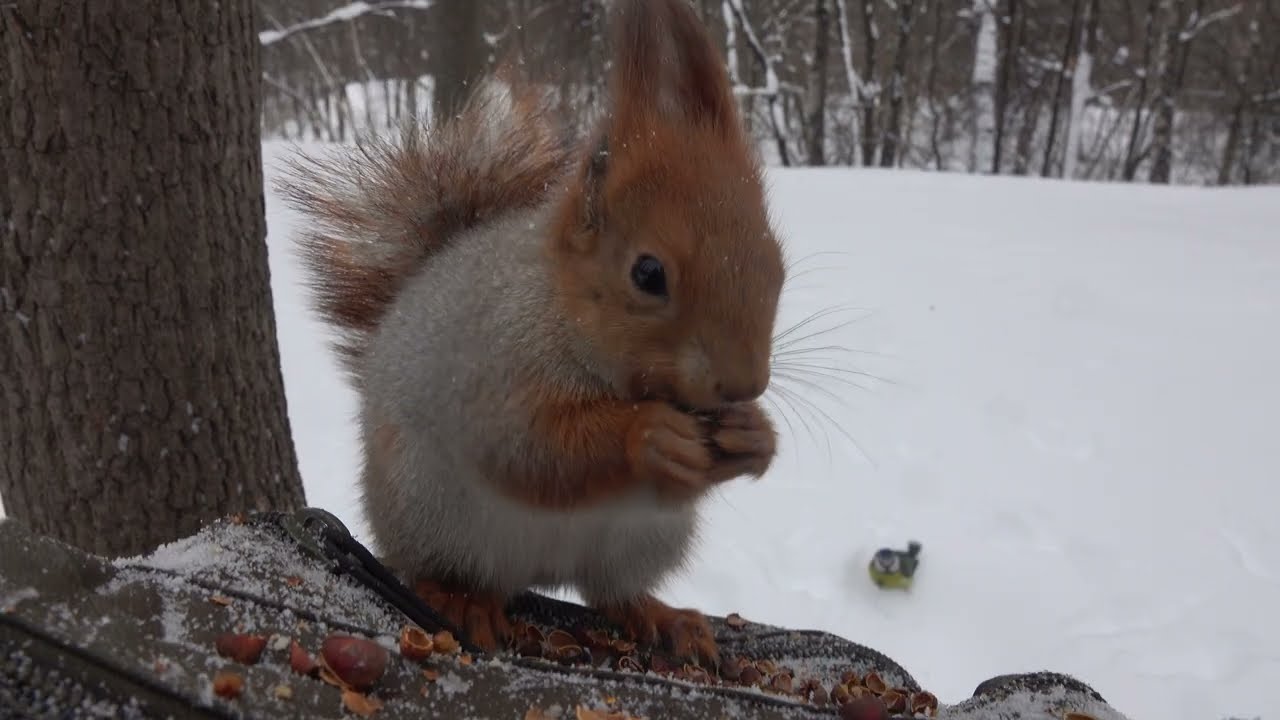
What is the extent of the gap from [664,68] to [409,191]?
368 mm

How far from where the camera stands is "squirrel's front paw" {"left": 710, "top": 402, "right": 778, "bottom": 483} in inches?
32.1

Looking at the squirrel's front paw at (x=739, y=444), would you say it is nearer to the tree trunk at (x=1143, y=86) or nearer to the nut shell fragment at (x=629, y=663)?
the nut shell fragment at (x=629, y=663)

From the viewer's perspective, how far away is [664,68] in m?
0.91

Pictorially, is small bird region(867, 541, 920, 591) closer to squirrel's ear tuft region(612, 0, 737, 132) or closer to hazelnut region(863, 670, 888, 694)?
hazelnut region(863, 670, 888, 694)

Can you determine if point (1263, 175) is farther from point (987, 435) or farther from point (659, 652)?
point (659, 652)

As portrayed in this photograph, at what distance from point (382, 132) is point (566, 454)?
1.97ft

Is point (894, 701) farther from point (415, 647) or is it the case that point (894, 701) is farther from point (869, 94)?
point (869, 94)

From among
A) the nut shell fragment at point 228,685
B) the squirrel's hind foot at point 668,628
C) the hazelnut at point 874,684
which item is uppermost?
the nut shell fragment at point 228,685

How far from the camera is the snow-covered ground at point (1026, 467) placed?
1.90m

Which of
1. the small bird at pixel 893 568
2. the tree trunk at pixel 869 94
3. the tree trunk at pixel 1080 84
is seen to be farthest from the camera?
the tree trunk at pixel 869 94

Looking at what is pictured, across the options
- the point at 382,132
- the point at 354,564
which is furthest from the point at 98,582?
the point at 382,132

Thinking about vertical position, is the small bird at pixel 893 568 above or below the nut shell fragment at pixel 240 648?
below

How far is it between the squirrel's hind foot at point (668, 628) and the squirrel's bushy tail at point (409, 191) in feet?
1.50

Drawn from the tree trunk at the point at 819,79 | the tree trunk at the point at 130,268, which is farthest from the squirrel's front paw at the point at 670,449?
the tree trunk at the point at 819,79
